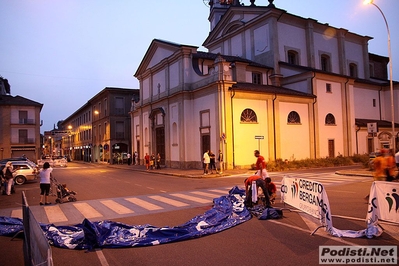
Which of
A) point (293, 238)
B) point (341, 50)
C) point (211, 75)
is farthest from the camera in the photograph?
point (341, 50)

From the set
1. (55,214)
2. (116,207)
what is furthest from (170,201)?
(55,214)

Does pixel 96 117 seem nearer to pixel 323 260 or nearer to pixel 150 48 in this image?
pixel 150 48

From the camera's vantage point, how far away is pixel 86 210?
11.2 m

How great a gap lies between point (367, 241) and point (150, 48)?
3621 centimetres

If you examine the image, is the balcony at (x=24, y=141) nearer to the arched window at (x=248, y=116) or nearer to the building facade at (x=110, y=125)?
the building facade at (x=110, y=125)

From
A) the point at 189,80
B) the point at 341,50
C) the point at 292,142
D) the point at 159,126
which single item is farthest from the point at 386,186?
the point at 341,50

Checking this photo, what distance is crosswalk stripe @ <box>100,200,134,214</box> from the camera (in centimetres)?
1071

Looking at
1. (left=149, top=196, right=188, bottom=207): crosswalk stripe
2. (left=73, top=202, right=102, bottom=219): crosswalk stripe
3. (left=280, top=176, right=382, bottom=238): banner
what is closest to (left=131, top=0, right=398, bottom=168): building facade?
(left=149, top=196, right=188, bottom=207): crosswalk stripe

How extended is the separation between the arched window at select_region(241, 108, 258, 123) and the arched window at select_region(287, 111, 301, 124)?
4.31 m

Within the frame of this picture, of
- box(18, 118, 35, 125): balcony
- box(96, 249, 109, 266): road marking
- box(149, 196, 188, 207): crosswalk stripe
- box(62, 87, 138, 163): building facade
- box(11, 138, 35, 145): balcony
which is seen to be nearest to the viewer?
box(96, 249, 109, 266): road marking

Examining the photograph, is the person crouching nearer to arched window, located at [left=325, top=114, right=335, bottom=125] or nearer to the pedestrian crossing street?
the pedestrian crossing street

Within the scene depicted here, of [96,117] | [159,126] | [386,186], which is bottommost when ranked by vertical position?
[386,186]

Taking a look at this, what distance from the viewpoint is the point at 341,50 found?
1706 inches

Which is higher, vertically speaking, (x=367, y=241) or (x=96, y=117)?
(x=96, y=117)
